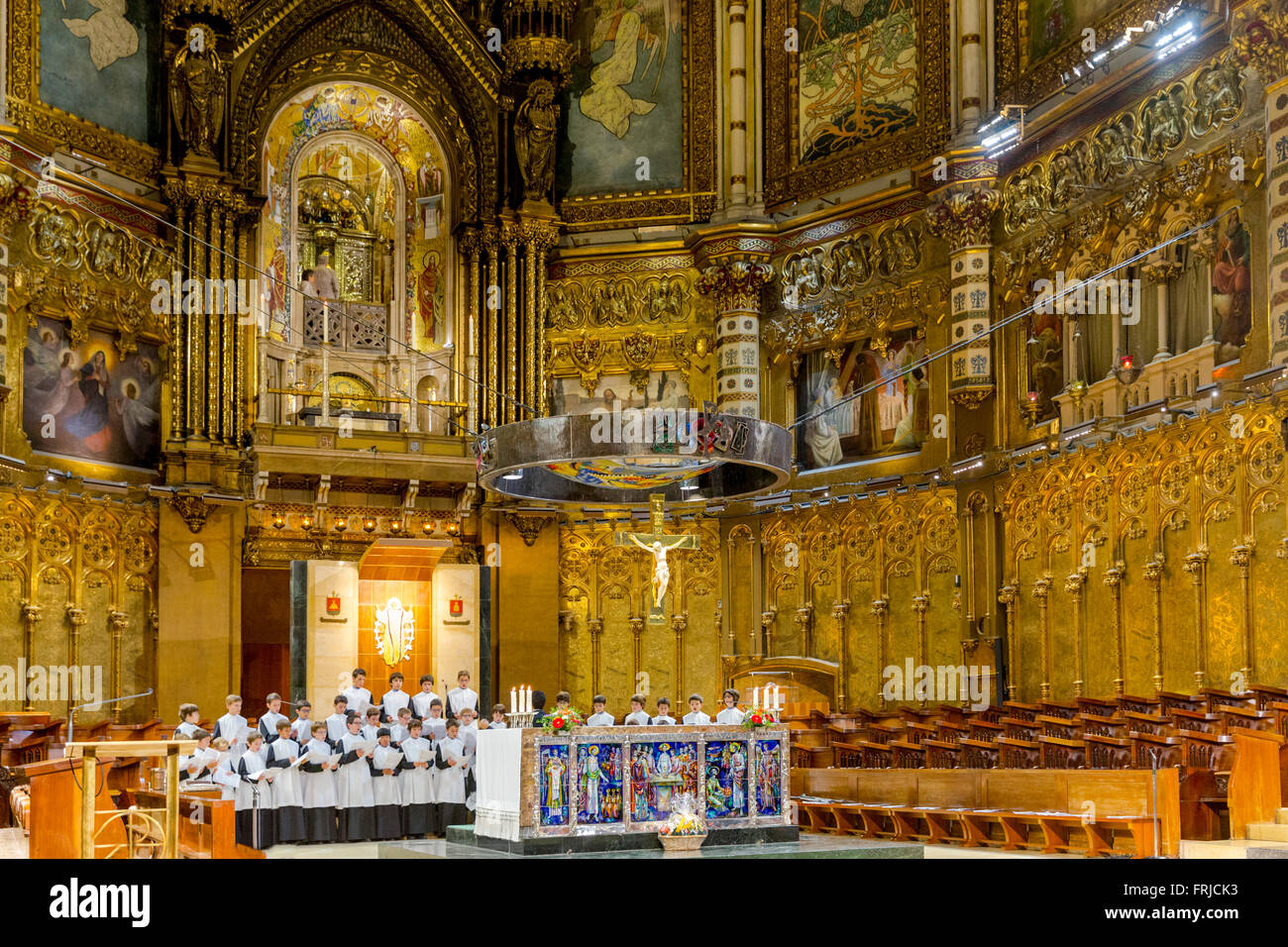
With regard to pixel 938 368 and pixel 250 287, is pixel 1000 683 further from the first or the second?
pixel 250 287

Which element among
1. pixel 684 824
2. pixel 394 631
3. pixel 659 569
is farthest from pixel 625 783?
pixel 394 631

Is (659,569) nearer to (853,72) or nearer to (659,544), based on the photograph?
(659,544)

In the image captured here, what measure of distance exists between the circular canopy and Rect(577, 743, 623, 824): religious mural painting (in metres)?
3.31

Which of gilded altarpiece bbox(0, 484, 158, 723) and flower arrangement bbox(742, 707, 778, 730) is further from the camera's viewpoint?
gilded altarpiece bbox(0, 484, 158, 723)

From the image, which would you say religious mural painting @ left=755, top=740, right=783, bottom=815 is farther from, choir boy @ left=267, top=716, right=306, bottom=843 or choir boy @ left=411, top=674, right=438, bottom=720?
choir boy @ left=411, top=674, right=438, bottom=720

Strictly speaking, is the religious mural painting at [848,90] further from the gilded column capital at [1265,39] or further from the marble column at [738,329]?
the gilded column capital at [1265,39]

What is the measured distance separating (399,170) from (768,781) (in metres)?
16.7

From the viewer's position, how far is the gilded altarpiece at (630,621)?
1021 inches

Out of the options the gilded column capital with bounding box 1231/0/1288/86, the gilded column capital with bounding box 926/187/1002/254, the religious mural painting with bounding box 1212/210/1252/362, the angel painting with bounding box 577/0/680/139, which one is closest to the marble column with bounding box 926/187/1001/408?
the gilded column capital with bounding box 926/187/1002/254

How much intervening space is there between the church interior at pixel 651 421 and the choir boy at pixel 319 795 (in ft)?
0.30

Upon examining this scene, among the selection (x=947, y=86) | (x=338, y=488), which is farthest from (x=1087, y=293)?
(x=338, y=488)

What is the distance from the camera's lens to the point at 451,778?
60.6 ft

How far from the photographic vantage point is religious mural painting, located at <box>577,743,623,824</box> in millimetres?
13711
